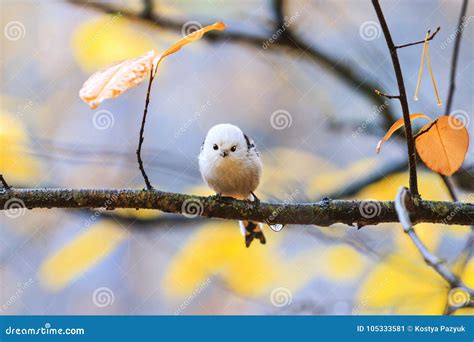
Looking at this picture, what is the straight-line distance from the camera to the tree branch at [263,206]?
41.6 inches

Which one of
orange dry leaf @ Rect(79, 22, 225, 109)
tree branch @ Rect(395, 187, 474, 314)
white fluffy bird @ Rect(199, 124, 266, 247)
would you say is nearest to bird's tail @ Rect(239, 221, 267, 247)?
white fluffy bird @ Rect(199, 124, 266, 247)

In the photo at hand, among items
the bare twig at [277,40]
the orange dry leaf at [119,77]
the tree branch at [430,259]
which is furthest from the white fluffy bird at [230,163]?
the tree branch at [430,259]

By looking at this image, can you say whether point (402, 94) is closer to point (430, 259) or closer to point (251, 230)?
point (430, 259)

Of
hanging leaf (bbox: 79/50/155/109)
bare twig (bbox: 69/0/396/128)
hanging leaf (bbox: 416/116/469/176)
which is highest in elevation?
hanging leaf (bbox: 416/116/469/176)

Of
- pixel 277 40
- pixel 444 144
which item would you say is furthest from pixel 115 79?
pixel 277 40

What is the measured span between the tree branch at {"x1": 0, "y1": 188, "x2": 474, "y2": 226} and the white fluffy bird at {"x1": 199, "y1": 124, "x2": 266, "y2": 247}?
27 cm

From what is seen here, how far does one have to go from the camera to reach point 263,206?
1.07 m

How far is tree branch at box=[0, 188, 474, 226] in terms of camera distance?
1056 millimetres

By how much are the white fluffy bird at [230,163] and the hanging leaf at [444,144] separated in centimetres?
51

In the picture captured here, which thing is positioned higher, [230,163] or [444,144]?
[444,144]

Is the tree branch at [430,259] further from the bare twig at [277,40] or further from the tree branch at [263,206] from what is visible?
the bare twig at [277,40]

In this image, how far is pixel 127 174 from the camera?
1744 millimetres

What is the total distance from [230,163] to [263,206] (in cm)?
29

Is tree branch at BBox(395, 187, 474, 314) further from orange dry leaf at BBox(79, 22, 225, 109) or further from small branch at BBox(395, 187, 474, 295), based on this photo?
orange dry leaf at BBox(79, 22, 225, 109)
